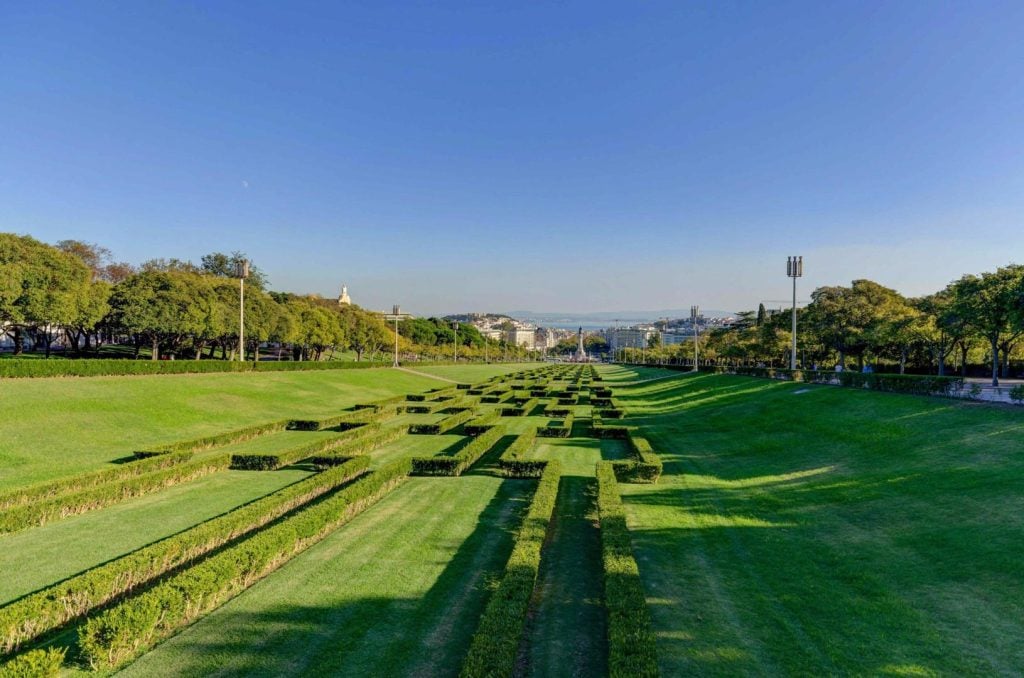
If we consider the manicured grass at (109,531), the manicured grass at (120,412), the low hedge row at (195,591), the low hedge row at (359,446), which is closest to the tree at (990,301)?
the low hedge row at (359,446)

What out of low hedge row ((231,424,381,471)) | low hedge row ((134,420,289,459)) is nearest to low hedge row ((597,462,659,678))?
low hedge row ((231,424,381,471))

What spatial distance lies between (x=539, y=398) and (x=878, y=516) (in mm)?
33599

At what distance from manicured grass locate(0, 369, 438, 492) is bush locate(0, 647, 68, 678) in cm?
1369

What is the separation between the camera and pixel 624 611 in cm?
781

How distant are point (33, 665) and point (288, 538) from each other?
464cm

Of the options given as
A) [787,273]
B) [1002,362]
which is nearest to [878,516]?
[787,273]

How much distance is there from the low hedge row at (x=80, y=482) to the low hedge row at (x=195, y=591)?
25.5ft

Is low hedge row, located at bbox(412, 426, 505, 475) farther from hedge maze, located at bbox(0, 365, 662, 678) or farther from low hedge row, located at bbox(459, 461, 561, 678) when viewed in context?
low hedge row, located at bbox(459, 461, 561, 678)

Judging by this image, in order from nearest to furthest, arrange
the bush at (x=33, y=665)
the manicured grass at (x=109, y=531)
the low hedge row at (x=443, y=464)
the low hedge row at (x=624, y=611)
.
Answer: the bush at (x=33, y=665), the low hedge row at (x=624, y=611), the manicured grass at (x=109, y=531), the low hedge row at (x=443, y=464)

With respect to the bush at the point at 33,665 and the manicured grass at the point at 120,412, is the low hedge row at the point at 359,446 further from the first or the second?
the bush at the point at 33,665

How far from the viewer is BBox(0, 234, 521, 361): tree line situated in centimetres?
4306

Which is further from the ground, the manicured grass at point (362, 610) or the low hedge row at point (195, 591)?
the low hedge row at point (195, 591)

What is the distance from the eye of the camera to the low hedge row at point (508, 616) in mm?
6539

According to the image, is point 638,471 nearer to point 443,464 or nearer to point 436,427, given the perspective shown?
point 443,464
